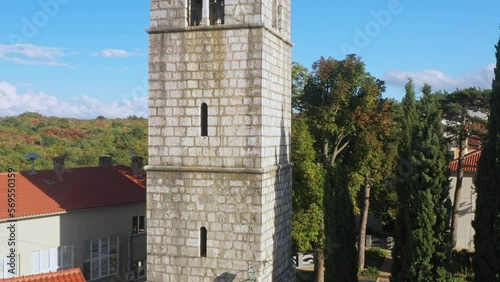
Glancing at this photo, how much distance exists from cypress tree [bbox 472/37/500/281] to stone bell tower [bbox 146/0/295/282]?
→ 215 inches

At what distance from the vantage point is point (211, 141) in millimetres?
12109

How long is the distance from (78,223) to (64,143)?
109ft

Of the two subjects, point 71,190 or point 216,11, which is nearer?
point 216,11

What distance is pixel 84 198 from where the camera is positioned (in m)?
19.7

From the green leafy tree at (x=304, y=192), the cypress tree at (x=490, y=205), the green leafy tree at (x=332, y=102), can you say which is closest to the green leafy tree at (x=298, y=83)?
the green leafy tree at (x=332, y=102)

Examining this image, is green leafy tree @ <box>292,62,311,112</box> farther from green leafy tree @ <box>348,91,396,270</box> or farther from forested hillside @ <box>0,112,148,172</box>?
forested hillside @ <box>0,112,148,172</box>

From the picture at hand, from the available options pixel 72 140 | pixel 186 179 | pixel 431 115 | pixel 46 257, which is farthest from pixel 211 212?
pixel 72 140

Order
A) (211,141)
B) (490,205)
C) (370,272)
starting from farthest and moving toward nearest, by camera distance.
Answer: (370,272), (490,205), (211,141)

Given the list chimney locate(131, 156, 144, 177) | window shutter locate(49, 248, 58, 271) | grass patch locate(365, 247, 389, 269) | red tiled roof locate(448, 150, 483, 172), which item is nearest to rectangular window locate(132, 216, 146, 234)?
chimney locate(131, 156, 144, 177)

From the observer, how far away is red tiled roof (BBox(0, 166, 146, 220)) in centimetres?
1802

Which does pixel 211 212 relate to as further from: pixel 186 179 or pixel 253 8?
pixel 253 8

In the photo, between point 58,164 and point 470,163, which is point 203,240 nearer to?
point 58,164

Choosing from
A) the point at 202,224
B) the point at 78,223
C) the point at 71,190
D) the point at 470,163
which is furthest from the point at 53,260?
the point at 470,163

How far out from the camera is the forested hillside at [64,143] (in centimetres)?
3894
